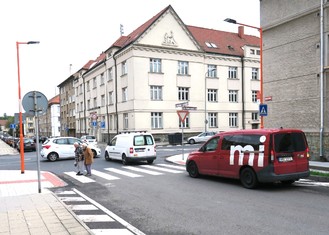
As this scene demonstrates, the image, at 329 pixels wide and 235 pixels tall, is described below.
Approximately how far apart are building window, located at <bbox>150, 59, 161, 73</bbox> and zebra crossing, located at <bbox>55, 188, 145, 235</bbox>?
28563 mm

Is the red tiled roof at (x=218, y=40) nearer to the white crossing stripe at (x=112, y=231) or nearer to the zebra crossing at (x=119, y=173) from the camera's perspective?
the zebra crossing at (x=119, y=173)

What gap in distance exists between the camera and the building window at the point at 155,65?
37156 millimetres

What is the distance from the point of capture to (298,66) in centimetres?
1639

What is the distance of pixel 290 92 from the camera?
1675 cm

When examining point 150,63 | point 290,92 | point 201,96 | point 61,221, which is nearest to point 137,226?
point 61,221

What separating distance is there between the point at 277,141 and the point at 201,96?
30657 millimetres

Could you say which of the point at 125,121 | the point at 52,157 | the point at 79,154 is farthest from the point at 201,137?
the point at 79,154

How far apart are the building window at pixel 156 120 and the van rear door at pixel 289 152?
2711cm

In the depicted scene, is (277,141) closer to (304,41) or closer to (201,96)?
(304,41)

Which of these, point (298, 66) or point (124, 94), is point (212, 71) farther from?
point (298, 66)

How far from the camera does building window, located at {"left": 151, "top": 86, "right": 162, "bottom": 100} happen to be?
122 ft

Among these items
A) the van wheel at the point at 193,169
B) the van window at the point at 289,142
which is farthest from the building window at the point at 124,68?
the van window at the point at 289,142

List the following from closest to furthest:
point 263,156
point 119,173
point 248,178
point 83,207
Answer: point 83,207 < point 263,156 < point 248,178 < point 119,173

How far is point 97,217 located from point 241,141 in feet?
17.9
